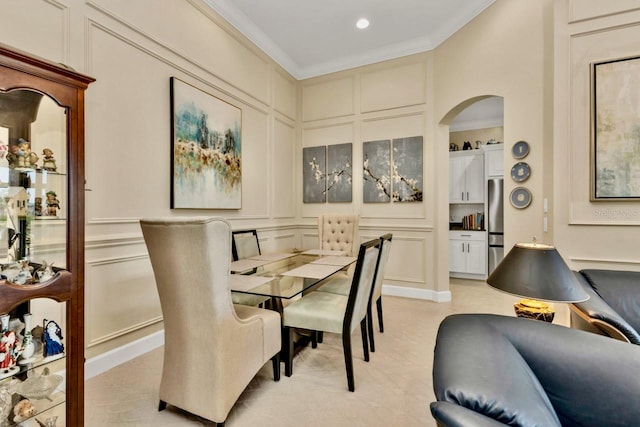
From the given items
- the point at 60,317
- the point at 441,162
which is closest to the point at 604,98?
the point at 441,162

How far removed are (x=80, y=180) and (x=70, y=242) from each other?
0.31 meters

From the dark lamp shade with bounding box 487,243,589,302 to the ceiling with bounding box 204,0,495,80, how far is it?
121 inches

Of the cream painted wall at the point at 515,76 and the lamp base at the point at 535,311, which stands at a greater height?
the cream painted wall at the point at 515,76

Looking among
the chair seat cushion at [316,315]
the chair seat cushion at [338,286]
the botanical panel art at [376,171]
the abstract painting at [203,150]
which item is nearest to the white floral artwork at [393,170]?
the botanical panel art at [376,171]

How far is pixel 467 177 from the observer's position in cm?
546

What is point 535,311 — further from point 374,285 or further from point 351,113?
point 351,113

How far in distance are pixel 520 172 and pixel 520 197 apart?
0.83 feet

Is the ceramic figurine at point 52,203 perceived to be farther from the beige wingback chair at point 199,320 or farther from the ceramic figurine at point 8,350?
the ceramic figurine at point 8,350

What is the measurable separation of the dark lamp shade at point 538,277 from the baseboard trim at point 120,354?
2.69 metres

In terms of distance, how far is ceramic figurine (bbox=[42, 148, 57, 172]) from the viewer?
4.86 ft

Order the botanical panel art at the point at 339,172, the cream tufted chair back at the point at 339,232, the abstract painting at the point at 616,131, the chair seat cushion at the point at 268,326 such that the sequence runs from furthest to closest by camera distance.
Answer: the botanical panel art at the point at 339,172
the cream tufted chair back at the point at 339,232
the abstract painting at the point at 616,131
the chair seat cushion at the point at 268,326

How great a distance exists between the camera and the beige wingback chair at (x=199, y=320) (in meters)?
1.43

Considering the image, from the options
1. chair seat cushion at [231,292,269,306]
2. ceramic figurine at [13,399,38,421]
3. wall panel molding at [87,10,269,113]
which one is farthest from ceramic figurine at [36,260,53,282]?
wall panel molding at [87,10,269,113]

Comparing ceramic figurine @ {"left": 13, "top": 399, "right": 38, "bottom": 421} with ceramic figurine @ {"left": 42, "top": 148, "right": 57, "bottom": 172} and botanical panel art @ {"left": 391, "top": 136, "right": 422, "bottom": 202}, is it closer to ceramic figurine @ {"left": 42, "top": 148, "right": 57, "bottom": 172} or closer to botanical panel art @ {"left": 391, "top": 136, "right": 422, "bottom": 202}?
ceramic figurine @ {"left": 42, "top": 148, "right": 57, "bottom": 172}
